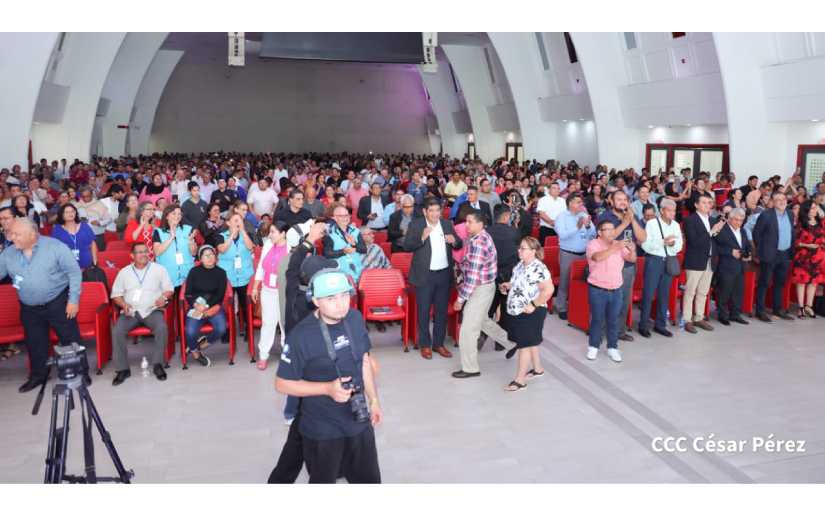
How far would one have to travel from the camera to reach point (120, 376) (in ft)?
21.4

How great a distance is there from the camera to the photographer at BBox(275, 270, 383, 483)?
3.22 m

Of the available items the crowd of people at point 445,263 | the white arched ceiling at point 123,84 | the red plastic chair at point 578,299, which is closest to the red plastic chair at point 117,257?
the crowd of people at point 445,263

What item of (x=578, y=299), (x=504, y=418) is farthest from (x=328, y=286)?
(x=578, y=299)

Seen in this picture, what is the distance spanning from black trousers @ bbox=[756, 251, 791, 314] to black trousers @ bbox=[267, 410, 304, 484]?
7254 millimetres

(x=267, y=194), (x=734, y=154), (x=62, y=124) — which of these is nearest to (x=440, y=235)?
(x=267, y=194)

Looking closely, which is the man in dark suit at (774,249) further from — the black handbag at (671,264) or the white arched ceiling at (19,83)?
the white arched ceiling at (19,83)

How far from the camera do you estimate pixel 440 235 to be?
7.10 meters

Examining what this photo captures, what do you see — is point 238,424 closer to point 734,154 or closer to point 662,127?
point 734,154

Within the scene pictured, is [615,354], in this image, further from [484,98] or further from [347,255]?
[484,98]

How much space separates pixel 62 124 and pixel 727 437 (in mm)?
21671

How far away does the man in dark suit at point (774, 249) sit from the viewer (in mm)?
8766

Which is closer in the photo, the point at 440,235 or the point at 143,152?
the point at 440,235

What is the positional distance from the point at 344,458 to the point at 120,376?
3.90 m

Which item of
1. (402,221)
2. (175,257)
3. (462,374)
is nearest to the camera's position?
(462,374)
